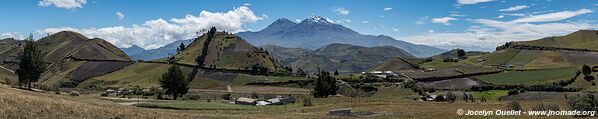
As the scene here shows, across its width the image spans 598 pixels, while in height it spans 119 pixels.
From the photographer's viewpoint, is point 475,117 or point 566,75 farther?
point 566,75

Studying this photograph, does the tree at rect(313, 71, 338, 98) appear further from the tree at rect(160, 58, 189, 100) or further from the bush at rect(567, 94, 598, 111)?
the bush at rect(567, 94, 598, 111)

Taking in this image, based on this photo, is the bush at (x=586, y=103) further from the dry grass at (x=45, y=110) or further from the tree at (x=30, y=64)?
the tree at (x=30, y=64)

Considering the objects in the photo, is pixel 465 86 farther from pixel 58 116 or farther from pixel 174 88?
pixel 58 116

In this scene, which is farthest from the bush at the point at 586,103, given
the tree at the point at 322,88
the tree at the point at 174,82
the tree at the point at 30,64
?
the tree at the point at 30,64

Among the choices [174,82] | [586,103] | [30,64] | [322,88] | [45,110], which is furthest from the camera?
[322,88]

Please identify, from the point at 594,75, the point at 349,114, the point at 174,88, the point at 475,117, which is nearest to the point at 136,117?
the point at 349,114

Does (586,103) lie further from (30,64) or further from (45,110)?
(30,64)

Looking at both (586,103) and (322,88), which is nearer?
(586,103)

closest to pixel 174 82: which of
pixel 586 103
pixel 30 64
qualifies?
pixel 30 64

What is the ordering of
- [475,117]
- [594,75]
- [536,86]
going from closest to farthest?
[475,117], [536,86], [594,75]

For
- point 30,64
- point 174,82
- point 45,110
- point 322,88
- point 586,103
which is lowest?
point 322,88

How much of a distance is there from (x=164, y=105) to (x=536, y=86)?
457 ft

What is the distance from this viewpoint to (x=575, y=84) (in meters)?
177

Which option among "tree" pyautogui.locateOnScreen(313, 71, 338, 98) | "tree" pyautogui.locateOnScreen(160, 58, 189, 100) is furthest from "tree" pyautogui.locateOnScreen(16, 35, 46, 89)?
"tree" pyautogui.locateOnScreen(313, 71, 338, 98)
